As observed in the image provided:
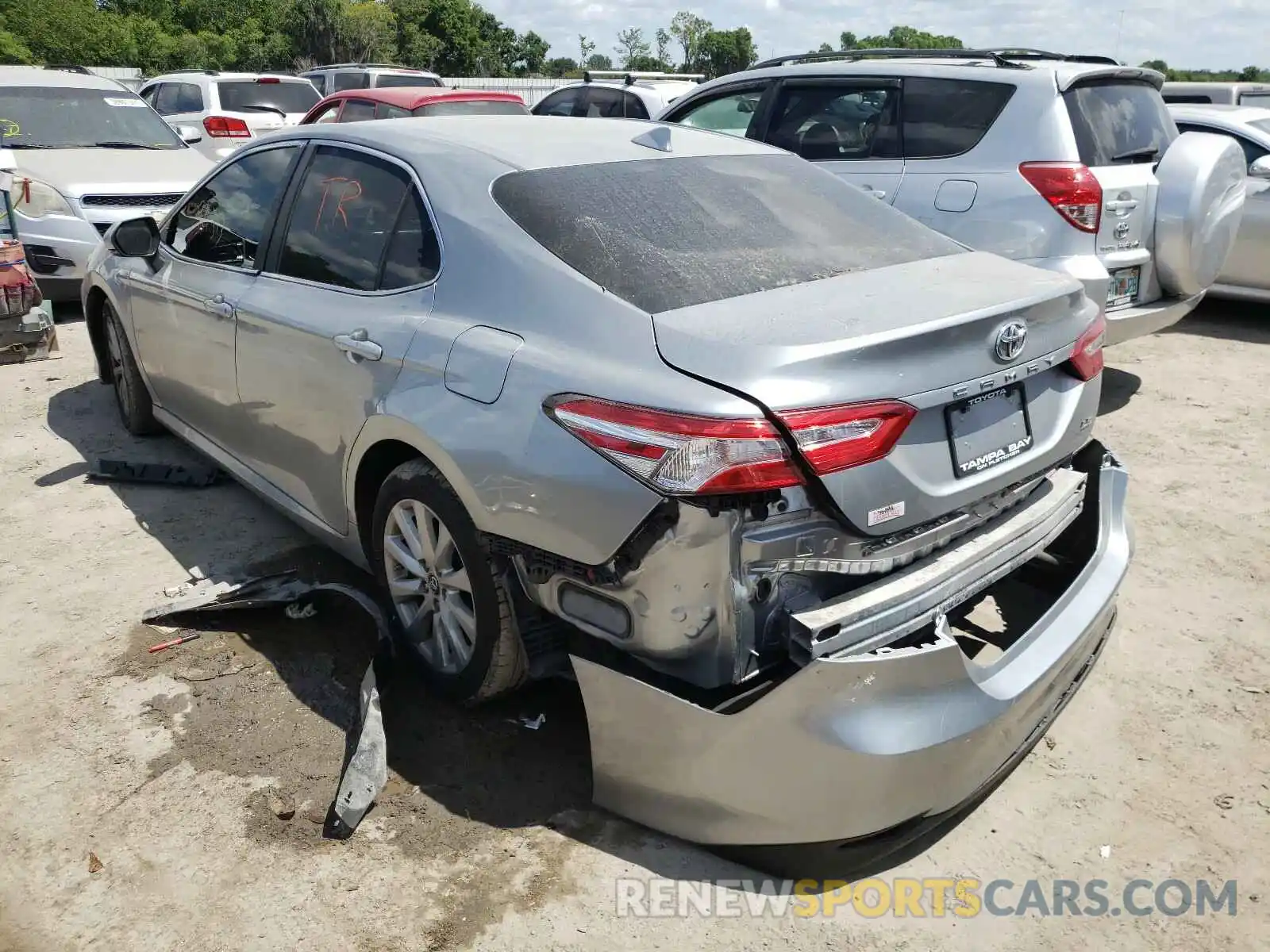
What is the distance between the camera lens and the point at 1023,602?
3141 mm

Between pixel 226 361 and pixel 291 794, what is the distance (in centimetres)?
189

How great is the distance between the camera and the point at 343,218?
3561 mm

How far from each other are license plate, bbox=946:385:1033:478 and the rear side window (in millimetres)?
3534

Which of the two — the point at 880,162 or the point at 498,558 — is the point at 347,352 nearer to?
the point at 498,558

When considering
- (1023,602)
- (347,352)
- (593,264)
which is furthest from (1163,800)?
(347,352)

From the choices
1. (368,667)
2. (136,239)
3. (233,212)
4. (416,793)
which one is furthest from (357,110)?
(416,793)

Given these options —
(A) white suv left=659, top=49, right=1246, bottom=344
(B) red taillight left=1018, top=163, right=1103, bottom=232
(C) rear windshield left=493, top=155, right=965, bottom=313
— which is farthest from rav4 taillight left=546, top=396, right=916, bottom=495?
(B) red taillight left=1018, top=163, right=1103, bottom=232

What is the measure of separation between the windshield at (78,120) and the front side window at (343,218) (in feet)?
21.8

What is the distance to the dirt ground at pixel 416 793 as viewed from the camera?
2480mm

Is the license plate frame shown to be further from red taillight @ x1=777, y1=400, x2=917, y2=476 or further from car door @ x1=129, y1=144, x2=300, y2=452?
car door @ x1=129, y1=144, x2=300, y2=452

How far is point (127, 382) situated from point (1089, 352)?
4.62 metres

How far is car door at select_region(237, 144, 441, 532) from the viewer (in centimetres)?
316

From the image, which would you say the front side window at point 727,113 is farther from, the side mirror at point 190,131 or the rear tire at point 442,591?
the side mirror at point 190,131

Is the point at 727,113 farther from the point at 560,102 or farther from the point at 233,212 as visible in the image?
the point at 560,102
